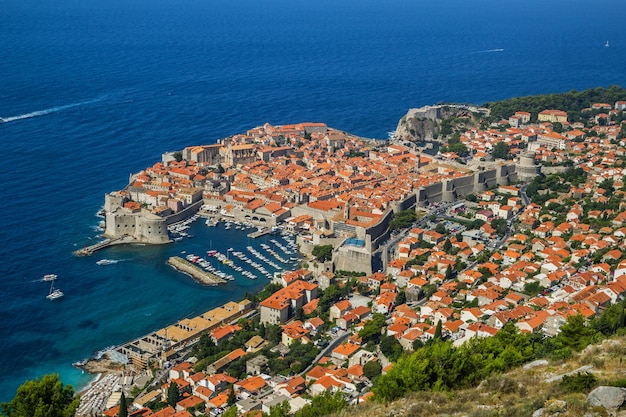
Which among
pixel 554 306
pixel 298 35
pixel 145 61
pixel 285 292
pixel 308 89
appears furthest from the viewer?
pixel 298 35

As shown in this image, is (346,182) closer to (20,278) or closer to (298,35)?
(20,278)

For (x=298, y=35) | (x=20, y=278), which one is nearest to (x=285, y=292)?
(x=20, y=278)

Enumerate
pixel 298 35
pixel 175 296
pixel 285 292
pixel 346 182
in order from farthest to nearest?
1. pixel 298 35
2. pixel 346 182
3. pixel 175 296
4. pixel 285 292

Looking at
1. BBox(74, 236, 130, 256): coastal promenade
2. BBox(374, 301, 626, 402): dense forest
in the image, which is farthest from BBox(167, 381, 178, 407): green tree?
BBox(74, 236, 130, 256): coastal promenade

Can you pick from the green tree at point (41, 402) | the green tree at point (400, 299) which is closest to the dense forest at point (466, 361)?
the green tree at point (41, 402)

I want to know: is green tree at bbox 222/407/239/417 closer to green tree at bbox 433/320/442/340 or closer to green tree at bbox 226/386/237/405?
green tree at bbox 226/386/237/405

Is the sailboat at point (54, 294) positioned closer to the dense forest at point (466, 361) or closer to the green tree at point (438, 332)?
the green tree at point (438, 332)

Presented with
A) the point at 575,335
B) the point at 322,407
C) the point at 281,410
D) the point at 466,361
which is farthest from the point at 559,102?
the point at 322,407
